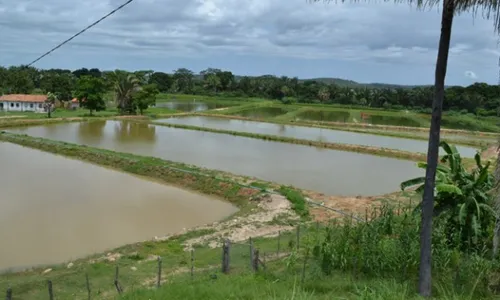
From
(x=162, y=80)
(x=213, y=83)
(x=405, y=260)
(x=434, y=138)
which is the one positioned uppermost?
(x=162, y=80)

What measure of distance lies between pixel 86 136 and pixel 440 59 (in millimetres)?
26491

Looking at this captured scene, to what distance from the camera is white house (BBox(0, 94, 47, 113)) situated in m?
45.3

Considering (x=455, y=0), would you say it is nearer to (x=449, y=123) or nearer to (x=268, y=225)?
(x=268, y=225)

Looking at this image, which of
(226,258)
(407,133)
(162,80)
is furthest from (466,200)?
(162,80)

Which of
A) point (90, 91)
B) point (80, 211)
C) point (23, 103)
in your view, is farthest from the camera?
point (23, 103)

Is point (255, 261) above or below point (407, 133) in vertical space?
below

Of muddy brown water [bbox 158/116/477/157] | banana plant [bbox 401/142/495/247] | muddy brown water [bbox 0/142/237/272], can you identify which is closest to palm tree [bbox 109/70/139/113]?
muddy brown water [bbox 158/116/477/157]

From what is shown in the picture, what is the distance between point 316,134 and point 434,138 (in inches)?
1090

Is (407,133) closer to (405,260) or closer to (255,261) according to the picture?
(405,260)

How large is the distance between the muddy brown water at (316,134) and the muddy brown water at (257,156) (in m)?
3.84

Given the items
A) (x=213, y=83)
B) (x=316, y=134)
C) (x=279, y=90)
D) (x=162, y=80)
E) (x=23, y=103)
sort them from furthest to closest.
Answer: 1. (x=162, y=80)
2. (x=213, y=83)
3. (x=279, y=90)
4. (x=23, y=103)
5. (x=316, y=134)

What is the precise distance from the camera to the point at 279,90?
73.8 m

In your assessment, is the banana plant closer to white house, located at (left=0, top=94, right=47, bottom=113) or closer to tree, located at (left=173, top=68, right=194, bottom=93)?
white house, located at (left=0, top=94, right=47, bottom=113)

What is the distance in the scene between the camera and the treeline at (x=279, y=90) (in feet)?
178
